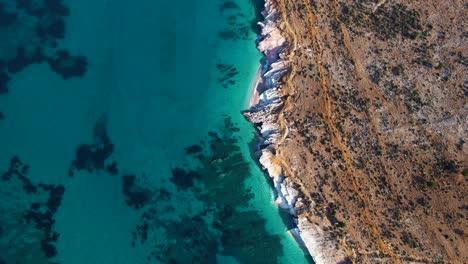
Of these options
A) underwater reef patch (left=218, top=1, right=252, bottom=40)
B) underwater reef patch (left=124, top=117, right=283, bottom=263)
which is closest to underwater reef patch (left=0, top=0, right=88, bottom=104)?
underwater reef patch (left=218, top=1, right=252, bottom=40)

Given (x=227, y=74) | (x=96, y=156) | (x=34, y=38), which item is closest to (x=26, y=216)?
(x=96, y=156)

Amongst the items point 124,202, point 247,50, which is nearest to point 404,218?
point 247,50

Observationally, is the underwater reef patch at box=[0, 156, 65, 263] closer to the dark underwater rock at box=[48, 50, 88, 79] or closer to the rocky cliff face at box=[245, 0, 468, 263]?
the dark underwater rock at box=[48, 50, 88, 79]

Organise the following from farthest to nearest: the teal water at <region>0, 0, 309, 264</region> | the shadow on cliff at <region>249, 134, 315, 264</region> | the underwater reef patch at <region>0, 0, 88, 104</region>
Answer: the underwater reef patch at <region>0, 0, 88, 104</region>, the shadow on cliff at <region>249, 134, 315, 264</region>, the teal water at <region>0, 0, 309, 264</region>

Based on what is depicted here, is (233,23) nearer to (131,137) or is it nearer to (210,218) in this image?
(131,137)

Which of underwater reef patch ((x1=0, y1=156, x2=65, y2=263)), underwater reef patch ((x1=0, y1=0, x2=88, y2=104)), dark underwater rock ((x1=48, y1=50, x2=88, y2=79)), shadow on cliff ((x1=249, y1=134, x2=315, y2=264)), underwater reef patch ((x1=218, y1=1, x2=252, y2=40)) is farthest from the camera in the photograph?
underwater reef patch ((x1=218, y1=1, x2=252, y2=40))

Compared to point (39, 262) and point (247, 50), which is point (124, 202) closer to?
point (39, 262)
